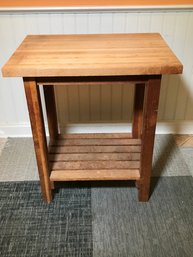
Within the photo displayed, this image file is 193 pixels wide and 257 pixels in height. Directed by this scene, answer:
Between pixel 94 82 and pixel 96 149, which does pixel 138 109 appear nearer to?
pixel 96 149

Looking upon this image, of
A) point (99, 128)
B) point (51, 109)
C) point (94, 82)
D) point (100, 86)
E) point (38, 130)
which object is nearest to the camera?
point (94, 82)

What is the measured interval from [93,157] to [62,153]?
16cm

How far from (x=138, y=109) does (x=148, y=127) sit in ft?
1.23

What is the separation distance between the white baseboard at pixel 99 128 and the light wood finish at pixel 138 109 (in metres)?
0.27

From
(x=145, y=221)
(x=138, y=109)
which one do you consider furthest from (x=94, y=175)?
(x=138, y=109)

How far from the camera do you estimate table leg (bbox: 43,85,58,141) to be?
1343mm

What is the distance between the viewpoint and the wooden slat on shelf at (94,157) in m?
1.29

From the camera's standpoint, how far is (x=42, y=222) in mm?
1178

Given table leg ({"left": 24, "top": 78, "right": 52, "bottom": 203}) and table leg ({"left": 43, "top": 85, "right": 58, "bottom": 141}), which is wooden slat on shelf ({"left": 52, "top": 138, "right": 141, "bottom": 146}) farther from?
table leg ({"left": 24, "top": 78, "right": 52, "bottom": 203})

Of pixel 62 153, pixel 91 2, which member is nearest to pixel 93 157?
pixel 62 153

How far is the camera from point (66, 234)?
112 cm

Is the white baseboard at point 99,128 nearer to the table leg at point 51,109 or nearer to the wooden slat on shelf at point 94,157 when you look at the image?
the table leg at point 51,109

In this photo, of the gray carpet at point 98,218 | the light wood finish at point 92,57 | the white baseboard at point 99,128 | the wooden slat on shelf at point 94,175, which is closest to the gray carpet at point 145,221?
the gray carpet at point 98,218

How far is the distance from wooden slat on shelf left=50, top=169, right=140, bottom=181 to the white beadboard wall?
54 cm
